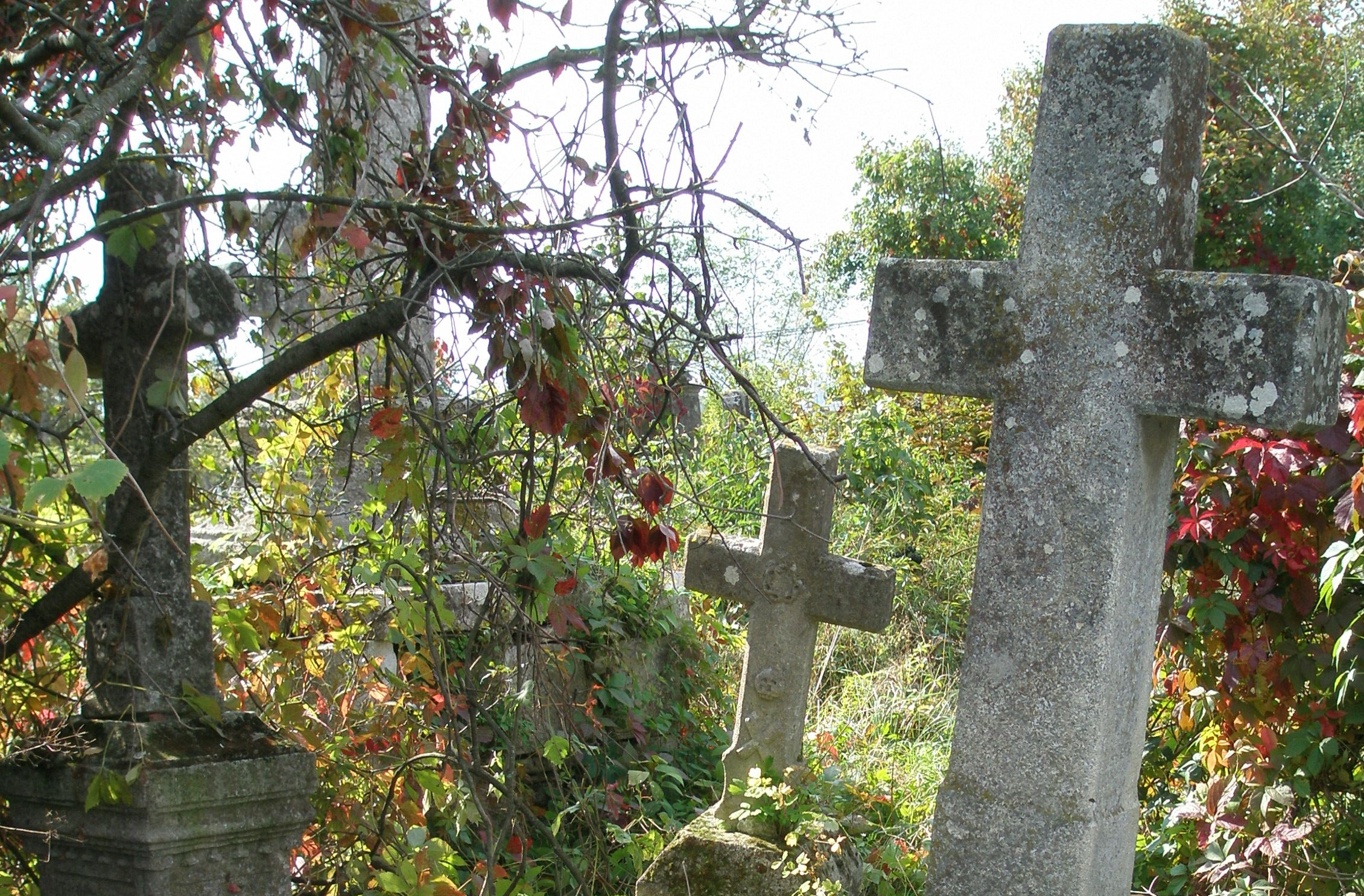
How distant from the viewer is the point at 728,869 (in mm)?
3951

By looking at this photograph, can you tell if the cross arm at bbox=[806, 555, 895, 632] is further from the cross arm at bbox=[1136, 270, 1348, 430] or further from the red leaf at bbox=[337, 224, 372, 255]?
the red leaf at bbox=[337, 224, 372, 255]

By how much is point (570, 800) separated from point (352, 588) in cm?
163

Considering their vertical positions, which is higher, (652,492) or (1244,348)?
(1244,348)

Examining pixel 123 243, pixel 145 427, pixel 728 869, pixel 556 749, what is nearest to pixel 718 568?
pixel 728 869

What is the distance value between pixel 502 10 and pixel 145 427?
3.63 feet

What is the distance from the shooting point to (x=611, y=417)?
2209 millimetres

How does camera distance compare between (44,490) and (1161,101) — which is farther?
(1161,101)

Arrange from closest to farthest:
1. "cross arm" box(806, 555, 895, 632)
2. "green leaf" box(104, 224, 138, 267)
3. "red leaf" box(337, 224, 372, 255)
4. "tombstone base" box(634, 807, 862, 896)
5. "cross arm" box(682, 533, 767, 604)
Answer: "green leaf" box(104, 224, 138, 267), "red leaf" box(337, 224, 372, 255), "tombstone base" box(634, 807, 862, 896), "cross arm" box(806, 555, 895, 632), "cross arm" box(682, 533, 767, 604)

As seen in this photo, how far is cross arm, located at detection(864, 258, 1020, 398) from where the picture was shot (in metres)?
2.64

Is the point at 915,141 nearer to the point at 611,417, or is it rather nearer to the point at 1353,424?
the point at 1353,424

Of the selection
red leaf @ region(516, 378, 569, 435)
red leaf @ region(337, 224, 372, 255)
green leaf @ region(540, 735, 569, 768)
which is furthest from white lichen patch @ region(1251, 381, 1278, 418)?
red leaf @ region(337, 224, 372, 255)

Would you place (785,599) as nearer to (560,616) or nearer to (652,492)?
(560,616)

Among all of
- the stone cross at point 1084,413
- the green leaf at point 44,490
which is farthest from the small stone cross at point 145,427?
the stone cross at point 1084,413

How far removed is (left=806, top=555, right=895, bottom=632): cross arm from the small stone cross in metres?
2.23
